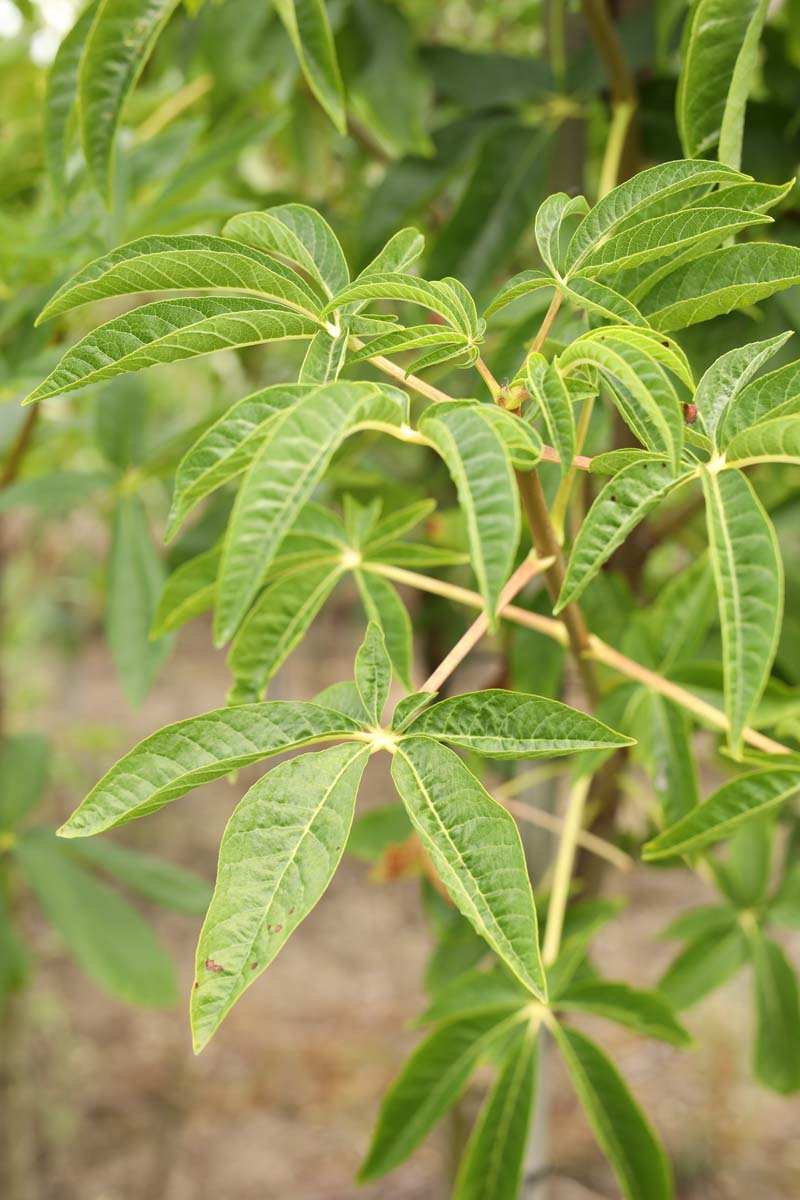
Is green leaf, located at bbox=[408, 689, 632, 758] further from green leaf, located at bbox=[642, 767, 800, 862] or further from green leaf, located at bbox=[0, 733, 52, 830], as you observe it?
green leaf, located at bbox=[0, 733, 52, 830]

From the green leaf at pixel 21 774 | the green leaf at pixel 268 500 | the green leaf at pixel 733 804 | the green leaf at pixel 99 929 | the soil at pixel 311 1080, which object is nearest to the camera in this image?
the green leaf at pixel 268 500

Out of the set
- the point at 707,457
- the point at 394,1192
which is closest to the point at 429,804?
the point at 707,457

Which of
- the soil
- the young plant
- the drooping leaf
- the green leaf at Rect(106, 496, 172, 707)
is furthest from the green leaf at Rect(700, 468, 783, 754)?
the soil

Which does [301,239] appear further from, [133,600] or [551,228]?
[133,600]

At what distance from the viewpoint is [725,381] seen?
31 centimetres

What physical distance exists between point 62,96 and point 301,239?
22 cm

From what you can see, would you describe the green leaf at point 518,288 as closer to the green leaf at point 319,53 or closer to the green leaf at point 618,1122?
the green leaf at point 319,53

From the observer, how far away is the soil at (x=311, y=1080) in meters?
1.52

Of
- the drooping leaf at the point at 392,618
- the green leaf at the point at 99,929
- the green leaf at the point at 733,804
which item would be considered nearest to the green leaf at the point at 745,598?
the green leaf at the point at 733,804

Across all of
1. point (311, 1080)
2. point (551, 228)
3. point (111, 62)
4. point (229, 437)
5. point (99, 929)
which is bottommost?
point (311, 1080)

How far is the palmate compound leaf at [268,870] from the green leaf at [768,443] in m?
0.15

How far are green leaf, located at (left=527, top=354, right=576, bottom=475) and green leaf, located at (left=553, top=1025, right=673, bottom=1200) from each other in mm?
345

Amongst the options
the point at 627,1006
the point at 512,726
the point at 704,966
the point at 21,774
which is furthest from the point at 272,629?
the point at 21,774

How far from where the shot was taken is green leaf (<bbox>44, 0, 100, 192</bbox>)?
459 millimetres
